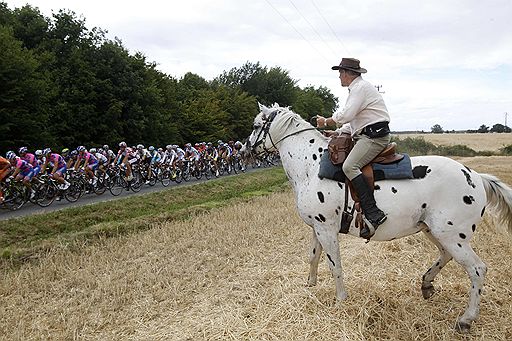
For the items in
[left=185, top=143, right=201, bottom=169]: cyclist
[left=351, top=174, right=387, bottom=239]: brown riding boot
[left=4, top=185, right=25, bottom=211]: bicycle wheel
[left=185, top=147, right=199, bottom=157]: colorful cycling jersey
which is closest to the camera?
[left=351, top=174, right=387, bottom=239]: brown riding boot

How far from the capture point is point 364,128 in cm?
496

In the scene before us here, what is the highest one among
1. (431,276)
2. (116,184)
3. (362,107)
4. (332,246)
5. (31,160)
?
(362,107)

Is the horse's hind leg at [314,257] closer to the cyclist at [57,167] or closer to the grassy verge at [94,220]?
the grassy verge at [94,220]

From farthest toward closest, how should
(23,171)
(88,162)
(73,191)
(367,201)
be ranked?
1. (88,162)
2. (73,191)
3. (23,171)
4. (367,201)

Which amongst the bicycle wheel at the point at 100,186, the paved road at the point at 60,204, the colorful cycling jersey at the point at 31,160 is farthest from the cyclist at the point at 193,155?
the colorful cycling jersey at the point at 31,160

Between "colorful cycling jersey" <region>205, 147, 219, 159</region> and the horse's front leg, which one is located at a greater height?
the horse's front leg

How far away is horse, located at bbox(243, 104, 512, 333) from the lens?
15.6 feet

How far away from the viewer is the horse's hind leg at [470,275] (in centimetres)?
464

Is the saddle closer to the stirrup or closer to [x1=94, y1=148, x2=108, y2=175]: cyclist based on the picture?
the stirrup

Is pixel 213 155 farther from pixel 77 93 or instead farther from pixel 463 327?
pixel 463 327

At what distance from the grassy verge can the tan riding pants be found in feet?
24.4

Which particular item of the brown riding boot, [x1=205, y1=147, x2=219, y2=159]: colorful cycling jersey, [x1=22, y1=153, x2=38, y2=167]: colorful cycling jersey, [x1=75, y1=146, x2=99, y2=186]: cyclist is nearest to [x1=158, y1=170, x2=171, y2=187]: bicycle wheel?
[x1=75, y1=146, x2=99, y2=186]: cyclist

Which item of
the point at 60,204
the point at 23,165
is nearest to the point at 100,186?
the point at 60,204

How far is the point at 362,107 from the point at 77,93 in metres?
26.7
